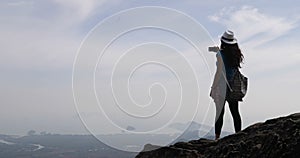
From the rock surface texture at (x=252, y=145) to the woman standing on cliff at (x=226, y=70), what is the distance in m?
0.75

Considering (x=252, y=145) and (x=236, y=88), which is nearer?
(x=252, y=145)

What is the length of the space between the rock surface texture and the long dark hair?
5.23ft

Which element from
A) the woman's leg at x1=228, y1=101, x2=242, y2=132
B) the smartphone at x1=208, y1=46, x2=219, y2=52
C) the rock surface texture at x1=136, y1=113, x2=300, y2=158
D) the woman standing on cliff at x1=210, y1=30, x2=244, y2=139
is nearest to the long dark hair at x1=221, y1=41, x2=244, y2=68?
the woman standing on cliff at x1=210, y1=30, x2=244, y2=139

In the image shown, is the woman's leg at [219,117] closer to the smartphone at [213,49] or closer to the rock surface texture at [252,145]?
the rock surface texture at [252,145]

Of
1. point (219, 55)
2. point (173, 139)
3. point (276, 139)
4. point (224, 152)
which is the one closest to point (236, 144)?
point (224, 152)

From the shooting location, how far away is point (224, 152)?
8680 millimetres

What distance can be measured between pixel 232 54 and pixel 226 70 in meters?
0.41

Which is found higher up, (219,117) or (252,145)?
(219,117)

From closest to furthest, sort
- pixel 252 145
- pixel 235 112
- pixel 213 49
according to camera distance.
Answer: pixel 252 145, pixel 213 49, pixel 235 112

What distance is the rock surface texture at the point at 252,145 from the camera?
307 inches

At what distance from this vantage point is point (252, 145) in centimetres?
836

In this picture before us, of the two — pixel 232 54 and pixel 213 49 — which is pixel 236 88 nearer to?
pixel 232 54

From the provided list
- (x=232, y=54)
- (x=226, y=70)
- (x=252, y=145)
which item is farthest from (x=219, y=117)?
(x=252, y=145)

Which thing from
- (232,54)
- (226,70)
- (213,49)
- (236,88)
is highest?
(213,49)
